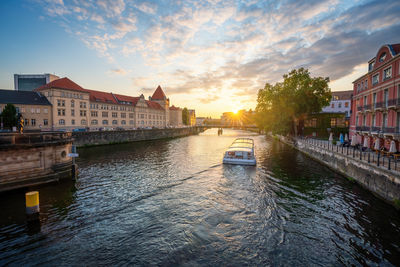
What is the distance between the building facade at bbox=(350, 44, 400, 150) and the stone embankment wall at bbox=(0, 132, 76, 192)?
111 ft

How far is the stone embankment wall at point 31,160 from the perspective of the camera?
14711 millimetres

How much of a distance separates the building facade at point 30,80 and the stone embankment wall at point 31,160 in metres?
83.4

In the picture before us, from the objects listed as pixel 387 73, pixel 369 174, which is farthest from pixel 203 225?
pixel 387 73

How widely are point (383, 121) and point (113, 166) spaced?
1341 inches

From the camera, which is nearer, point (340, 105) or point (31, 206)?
point (31, 206)

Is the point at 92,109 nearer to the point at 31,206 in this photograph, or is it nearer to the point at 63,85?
the point at 63,85

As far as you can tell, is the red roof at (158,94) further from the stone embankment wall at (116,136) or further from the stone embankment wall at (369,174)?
the stone embankment wall at (369,174)

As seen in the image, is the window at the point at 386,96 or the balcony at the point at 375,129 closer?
the window at the point at 386,96

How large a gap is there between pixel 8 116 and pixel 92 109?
70.2 feet

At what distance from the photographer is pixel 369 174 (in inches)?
602

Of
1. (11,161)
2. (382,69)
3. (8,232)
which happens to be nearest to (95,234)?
(8,232)

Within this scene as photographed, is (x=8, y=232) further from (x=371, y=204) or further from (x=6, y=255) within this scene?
(x=371, y=204)

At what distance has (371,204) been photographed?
42.8ft

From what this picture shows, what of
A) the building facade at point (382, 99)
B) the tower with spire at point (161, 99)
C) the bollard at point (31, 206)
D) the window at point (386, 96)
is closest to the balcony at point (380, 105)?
the building facade at point (382, 99)
